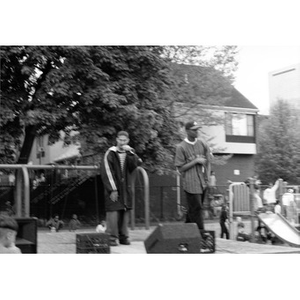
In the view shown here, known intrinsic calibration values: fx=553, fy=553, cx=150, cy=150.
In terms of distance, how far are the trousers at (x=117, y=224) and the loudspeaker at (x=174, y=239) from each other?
0.84 metres

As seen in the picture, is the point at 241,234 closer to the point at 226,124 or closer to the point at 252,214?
the point at 252,214

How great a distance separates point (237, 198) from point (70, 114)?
3013 mm

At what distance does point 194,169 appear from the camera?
5.81 meters

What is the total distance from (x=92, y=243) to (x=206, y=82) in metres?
9.22

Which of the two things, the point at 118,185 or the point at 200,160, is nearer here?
the point at 200,160

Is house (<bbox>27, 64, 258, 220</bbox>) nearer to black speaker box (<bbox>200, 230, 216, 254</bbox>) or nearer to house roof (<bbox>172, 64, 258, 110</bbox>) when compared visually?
house roof (<bbox>172, 64, 258, 110</bbox>)

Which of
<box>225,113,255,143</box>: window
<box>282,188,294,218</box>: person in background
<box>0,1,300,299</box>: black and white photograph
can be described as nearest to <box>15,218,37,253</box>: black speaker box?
<box>0,1,300,299</box>: black and white photograph

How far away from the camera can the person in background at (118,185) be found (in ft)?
19.1

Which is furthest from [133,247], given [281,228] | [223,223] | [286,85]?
[286,85]

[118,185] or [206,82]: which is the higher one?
[206,82]

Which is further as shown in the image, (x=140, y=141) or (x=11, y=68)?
(x=140, y=141)
